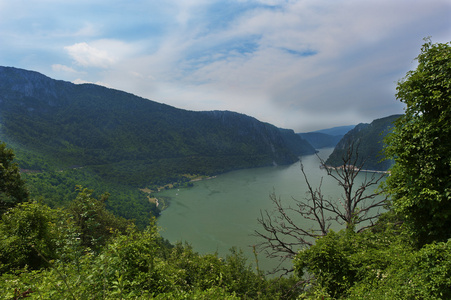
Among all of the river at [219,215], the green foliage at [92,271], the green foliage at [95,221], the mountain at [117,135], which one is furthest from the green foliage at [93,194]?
the green foliage at [92,271]

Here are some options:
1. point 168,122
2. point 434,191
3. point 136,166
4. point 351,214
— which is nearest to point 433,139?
point 434,191

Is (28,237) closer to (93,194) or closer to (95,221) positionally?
(95,221)

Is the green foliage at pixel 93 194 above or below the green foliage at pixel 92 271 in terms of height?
below

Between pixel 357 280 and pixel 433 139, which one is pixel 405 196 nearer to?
pixel 433 139

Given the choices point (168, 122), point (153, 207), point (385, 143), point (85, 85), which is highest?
point (85, 85)

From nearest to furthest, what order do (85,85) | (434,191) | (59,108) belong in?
(434,191)
(59,108)
(85,85)

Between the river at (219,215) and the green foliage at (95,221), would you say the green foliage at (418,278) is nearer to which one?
the green foliage at (95,221)

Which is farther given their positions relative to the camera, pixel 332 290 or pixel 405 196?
pixel 332 290
